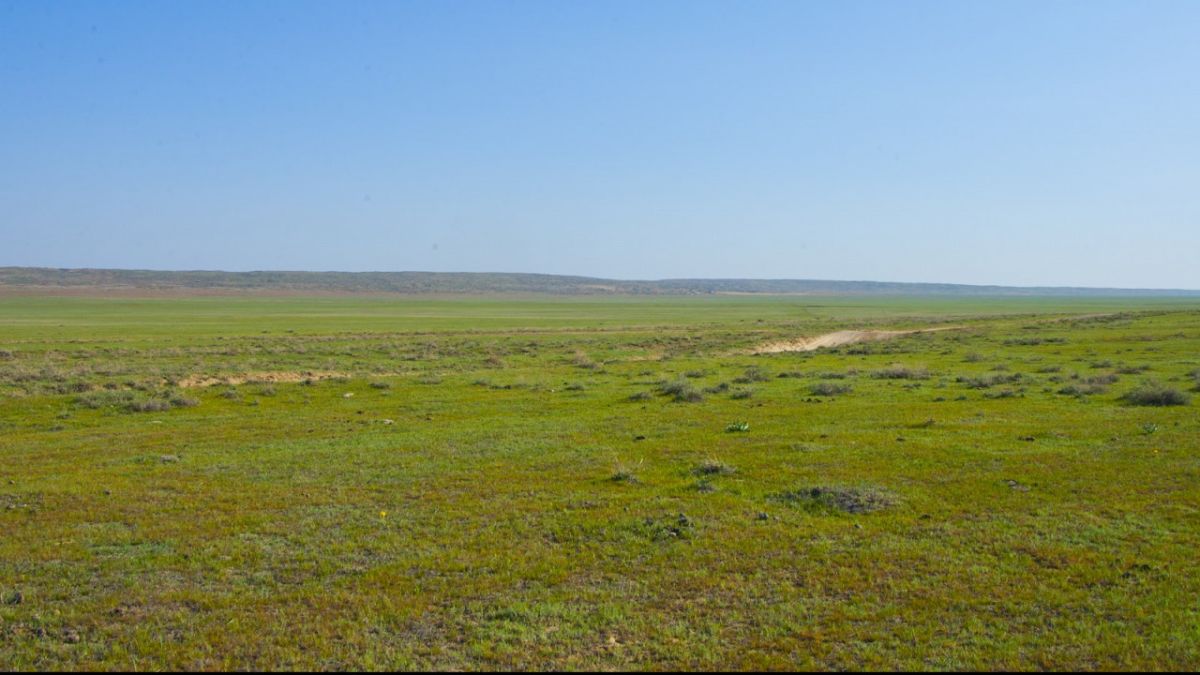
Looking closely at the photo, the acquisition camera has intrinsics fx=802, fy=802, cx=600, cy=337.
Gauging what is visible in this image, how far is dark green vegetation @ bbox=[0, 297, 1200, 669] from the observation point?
8.12 m

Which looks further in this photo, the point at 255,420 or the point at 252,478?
the point at 255,420

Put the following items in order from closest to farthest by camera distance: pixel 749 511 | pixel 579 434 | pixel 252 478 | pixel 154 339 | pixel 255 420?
1. pixel 749 511
2. pixel 252 478
3. pixel 579 434
4. pixel 255 420
5. pixel 154 339

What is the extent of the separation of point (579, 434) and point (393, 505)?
821 cm

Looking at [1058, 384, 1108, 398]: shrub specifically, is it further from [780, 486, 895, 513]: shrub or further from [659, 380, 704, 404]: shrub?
[780, 486, 895, 513]: shrub

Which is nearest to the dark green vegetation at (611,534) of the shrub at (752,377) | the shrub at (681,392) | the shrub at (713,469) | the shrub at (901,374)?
the shrub at (713,469)

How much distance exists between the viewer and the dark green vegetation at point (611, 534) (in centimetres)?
812

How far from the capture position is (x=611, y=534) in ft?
38.5

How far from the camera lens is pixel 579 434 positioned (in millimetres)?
21266

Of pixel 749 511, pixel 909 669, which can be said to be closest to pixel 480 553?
pixel 749 511

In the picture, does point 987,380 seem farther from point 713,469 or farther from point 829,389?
point 713,469

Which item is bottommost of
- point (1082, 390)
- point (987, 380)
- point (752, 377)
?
point (752, 377)

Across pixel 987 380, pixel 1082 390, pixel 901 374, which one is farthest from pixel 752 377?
pixel 1082 390

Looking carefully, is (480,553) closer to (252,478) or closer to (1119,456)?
(252,478)

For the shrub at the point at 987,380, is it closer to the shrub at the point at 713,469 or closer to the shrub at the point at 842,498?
the shrub at the point at 713,469
